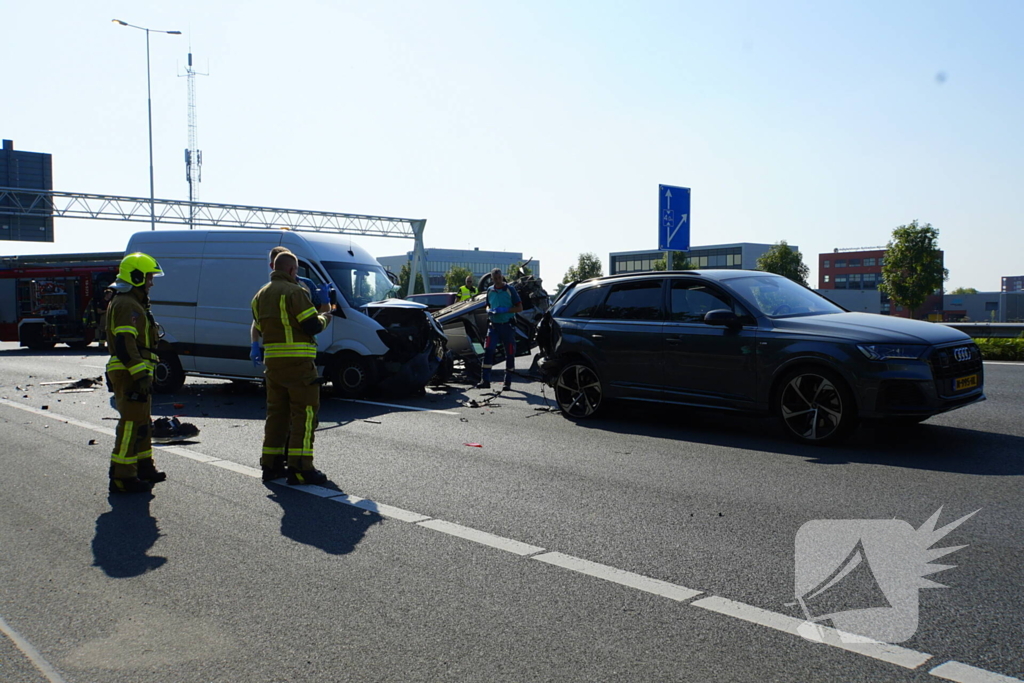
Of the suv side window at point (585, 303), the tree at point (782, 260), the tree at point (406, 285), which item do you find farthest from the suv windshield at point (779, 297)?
the tree at point (782, 260)

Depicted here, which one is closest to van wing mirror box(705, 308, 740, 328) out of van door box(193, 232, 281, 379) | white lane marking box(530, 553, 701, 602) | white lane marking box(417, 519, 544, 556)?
white lane marking box(417, 519, 544, 556)

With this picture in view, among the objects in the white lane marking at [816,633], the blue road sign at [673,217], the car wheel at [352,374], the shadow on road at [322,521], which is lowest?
the shadow on road at [322,521]

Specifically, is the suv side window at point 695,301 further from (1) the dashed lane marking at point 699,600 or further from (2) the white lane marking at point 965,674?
(2) the white lane marking at point 965,674

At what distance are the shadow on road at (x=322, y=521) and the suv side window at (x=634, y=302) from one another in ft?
14.9

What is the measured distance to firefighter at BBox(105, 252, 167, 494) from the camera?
21.4 ft

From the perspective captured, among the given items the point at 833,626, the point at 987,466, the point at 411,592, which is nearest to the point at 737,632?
the point at 833,626

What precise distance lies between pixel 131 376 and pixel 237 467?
1302 millimetres

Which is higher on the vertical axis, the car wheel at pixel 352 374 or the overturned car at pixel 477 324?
the overturned car at pixel 477 324

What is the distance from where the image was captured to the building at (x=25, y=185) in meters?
43.6

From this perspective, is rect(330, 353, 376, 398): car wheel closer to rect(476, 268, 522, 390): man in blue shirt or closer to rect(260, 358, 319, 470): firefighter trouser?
rect(476, 268, 522, 390): man in blue shirt

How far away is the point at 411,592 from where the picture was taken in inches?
165

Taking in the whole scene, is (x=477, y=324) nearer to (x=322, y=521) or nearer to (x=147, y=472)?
(x=147, y=472)

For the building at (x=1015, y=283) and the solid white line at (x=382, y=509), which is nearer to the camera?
the solid white line at (x=382, y=509)

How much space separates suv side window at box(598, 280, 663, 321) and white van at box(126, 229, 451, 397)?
3630 millimetres
